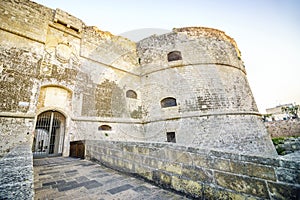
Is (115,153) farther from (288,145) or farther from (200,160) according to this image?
(288,145)

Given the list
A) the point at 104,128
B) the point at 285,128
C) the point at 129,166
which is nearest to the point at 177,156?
the point at 129,166

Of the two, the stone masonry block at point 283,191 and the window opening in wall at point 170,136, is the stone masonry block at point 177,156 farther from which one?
the window opening in wall at point 170,136

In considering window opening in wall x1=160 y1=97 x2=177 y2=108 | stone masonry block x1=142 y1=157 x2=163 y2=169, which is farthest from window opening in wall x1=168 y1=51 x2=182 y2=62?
stone masonry block x1=142 y1=157 x2=163 y2=169

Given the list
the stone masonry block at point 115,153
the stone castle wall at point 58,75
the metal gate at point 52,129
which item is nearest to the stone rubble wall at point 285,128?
the stone castle wall at point 58,75

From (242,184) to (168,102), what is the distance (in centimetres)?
843

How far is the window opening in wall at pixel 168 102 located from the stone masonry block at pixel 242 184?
8.04m

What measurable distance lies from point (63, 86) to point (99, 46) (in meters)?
4.04

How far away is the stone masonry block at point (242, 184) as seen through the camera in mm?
1267

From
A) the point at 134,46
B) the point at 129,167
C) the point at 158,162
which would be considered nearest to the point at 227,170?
the point at 158,162

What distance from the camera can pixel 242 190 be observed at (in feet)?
4.53

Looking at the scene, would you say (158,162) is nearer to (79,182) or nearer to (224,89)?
(79,182)

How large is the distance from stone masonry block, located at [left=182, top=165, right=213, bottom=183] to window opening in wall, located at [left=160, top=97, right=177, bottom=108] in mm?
7761

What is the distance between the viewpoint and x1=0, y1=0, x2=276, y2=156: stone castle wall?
639 cm

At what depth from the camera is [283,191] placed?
1.14m
